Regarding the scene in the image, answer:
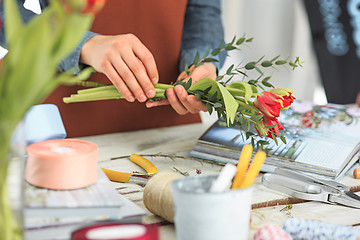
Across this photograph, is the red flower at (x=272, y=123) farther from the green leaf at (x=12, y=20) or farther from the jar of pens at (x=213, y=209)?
the green leaf at (x=12, y=20)

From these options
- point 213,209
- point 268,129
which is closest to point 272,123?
point 268,129

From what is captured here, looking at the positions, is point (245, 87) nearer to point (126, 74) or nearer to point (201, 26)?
point (126, 74)

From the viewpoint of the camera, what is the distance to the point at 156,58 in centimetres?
137

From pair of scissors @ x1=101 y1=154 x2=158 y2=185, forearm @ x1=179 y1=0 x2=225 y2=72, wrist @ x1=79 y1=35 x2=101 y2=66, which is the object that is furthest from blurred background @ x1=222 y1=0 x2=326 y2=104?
pair of scissors @ x1=101 y1=154 x2=158 y2=185

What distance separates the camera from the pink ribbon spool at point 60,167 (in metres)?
0.60

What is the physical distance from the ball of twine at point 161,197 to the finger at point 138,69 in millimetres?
309

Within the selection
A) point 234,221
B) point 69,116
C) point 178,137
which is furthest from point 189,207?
point 69,116

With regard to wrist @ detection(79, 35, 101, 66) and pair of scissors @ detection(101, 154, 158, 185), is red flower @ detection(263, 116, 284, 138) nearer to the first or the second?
pair of scissors @ detection(101, 154, 158, 185)

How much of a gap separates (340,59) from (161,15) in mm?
1841

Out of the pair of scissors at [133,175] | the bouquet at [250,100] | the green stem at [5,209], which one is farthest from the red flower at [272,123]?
the green stem at [5,209]

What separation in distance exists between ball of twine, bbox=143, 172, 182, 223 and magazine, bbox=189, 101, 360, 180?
0.26 m

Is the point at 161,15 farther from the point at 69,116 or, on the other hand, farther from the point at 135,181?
the point at 135,181

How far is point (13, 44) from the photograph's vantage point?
16.5 inches

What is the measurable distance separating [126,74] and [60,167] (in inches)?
15.6
